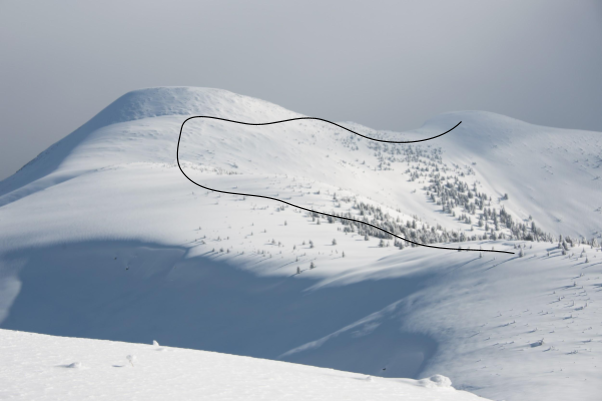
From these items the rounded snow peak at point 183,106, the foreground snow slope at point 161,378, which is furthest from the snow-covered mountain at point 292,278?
the rounded snow peak at point 183,106

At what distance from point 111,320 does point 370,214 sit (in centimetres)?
1226

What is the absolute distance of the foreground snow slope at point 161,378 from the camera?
480 cm

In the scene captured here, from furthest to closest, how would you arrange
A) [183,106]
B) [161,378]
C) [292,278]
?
[183,106]
[292,278]
[161,378]

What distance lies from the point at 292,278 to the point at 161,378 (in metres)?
9.35

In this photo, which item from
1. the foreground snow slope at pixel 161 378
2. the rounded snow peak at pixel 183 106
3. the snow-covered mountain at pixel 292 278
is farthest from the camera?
the rounded snow peak at pixel 183 106

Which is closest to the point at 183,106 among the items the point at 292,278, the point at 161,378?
the point at 292,278

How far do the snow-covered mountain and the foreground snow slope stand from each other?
2.02 m

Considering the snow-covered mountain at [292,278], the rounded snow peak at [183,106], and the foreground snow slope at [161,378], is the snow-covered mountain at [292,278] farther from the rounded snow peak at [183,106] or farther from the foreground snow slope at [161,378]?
the rounded snow peak at [183,106]

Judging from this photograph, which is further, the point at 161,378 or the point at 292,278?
the point at 292,278

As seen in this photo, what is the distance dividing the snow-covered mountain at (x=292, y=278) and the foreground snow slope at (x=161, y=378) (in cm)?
202

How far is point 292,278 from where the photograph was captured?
14.6 metres

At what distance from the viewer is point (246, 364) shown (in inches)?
256

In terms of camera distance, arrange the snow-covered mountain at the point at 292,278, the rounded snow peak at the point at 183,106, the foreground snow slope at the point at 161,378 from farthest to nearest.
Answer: the rounded snow peak at the point at 183,106 → the snow-covered mountain at the point at 292,278 → the foreground snow slope at the point at 161,378

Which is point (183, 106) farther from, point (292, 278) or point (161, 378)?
point (161, 378)
